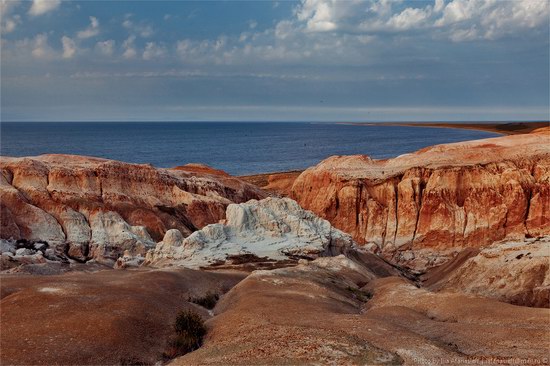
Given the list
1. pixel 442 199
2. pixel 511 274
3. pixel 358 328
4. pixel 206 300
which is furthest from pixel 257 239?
pixel 358 328

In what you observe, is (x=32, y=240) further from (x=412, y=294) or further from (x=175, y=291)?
(x=412, y=294)

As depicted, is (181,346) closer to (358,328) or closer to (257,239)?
(358,328)

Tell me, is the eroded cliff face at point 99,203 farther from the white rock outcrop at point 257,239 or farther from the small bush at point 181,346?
the small bush at point 181,346

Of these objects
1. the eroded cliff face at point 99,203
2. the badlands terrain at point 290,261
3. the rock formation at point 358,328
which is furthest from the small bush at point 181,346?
the eroded cliff face at point 99,203

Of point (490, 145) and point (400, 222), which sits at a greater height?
point (490, 145)

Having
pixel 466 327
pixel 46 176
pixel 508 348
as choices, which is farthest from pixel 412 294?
pixel 46 176
